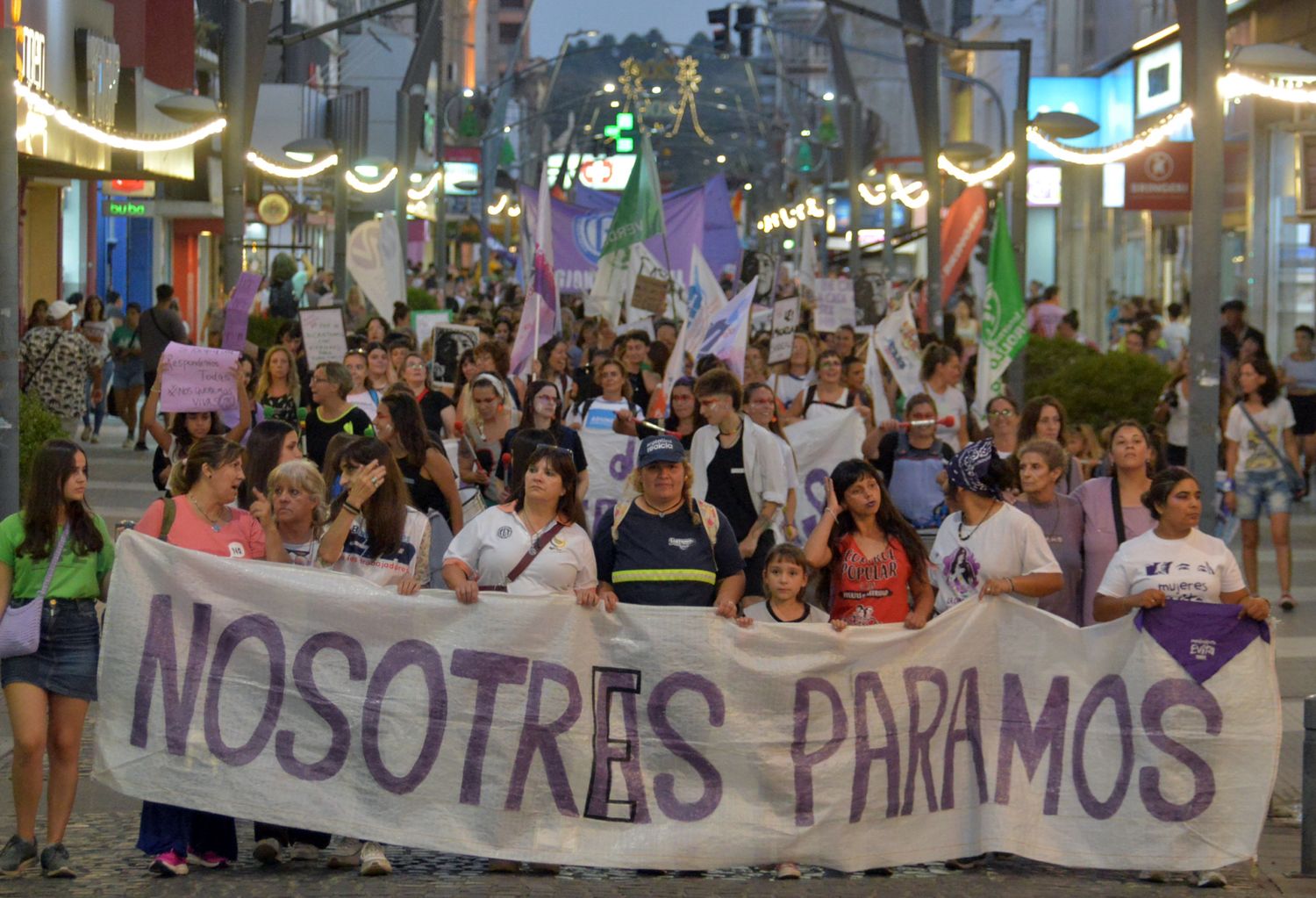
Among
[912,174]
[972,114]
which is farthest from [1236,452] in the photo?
[972,114]

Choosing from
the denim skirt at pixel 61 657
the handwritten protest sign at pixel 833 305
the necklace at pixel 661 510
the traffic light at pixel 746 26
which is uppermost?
the traffic light at pixel 746 26

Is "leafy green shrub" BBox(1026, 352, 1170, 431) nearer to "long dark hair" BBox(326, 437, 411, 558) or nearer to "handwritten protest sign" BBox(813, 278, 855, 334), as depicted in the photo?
"handwritten protest sign" BBox(813, 278, 855, 334)

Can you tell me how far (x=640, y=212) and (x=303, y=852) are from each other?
533 inches

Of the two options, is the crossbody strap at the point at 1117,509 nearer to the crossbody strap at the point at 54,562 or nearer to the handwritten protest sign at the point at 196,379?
the crossbody strap at the point at 54,562

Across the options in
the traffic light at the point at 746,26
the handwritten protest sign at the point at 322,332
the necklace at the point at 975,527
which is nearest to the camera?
the necklace at the point at 975,527

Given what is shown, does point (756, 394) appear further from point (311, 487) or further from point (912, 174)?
point (912, 174)

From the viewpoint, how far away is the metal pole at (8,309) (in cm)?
971

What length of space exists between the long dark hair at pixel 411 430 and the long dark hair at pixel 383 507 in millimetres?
2012

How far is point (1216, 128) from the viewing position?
998 centimetres

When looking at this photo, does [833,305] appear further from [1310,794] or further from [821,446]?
[1310,794]

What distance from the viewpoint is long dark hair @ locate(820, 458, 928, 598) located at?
793cm

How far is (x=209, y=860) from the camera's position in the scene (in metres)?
7.32

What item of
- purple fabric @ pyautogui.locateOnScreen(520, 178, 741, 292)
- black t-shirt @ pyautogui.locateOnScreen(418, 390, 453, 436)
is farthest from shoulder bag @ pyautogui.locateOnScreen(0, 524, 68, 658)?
purple fabric @ pyautogui.locateOnScreen(520, 178, 741, 292)

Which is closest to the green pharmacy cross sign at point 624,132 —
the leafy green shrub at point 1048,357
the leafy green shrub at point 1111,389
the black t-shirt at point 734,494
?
the leafy green shrub at point 1048,357
